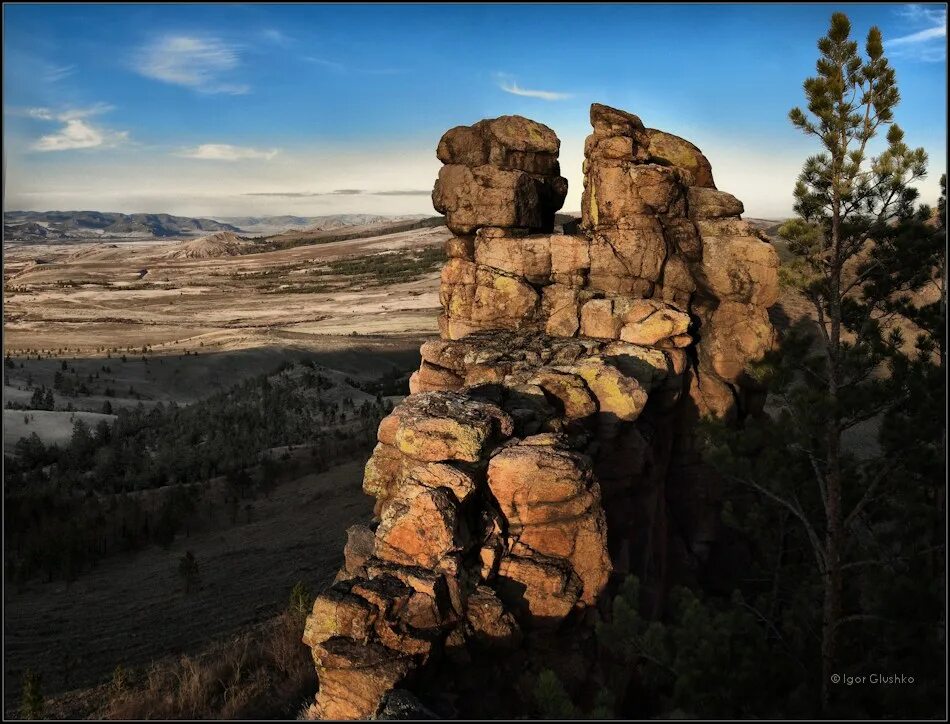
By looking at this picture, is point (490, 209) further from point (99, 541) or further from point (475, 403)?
point (99, 541)

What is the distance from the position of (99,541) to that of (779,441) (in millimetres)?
14789

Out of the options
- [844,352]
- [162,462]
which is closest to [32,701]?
[844,352]

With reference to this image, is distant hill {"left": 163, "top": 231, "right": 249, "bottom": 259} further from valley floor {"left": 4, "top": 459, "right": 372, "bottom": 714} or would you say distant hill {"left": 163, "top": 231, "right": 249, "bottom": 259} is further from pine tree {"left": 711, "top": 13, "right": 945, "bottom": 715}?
pine tree {"left": 711, "top": 13, "right": 945, "bottom": 715}

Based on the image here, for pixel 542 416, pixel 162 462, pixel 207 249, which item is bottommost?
pixel 162 462

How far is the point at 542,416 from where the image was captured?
37.8 feet

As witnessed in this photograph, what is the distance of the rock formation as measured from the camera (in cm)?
880

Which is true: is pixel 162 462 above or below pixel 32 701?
below

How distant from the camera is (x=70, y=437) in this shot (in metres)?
26.5

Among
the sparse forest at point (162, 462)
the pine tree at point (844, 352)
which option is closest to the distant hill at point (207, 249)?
the sparse forest at point (162, 462)

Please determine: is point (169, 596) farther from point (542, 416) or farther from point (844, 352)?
point (844, 352)

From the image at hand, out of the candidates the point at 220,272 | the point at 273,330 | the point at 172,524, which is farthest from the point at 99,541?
the point at 220,272

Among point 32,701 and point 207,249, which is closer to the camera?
point 32,701

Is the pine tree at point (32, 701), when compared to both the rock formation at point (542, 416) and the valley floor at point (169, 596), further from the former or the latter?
the rock formation at point (542, 416)

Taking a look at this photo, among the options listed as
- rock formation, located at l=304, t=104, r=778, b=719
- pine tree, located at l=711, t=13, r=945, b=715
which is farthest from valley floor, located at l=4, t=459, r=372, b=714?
pine tree, located at l=711, t=13, r=945, b=715
